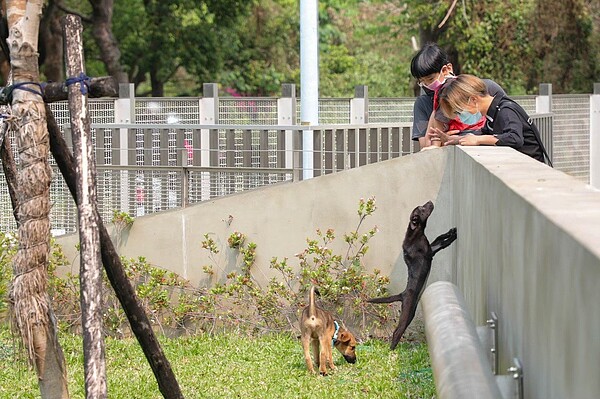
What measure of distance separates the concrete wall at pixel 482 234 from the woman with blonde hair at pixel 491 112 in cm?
25

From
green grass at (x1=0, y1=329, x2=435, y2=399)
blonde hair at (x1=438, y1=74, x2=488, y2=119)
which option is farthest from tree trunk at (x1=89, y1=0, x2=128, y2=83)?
blonde hair at (x1=438, y1=74, x2=488, y2=119)

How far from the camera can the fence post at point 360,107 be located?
55.6ft

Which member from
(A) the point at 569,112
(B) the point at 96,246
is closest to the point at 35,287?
(B) the point at 96,246

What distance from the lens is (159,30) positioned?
3697 centimetres

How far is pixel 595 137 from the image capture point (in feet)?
64.0

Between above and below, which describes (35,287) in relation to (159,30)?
below

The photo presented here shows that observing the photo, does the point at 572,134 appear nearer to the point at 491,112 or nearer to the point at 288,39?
the point at 491,112

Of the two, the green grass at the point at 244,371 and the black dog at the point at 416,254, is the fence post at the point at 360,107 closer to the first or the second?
the green grass at the point at 244,371

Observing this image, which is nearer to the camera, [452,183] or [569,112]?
[452,183]

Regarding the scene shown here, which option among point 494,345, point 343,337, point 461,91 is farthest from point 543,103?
point 494,345

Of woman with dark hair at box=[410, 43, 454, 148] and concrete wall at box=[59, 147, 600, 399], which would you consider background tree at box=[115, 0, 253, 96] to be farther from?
woman with dark hair at box=[410, 43, 454, 148]

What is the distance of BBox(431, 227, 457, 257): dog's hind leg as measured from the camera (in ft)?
30.2

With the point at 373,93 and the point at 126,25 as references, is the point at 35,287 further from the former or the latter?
the point at 373,93

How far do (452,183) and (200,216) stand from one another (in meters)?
2.60
